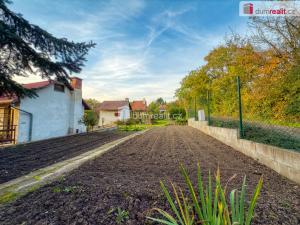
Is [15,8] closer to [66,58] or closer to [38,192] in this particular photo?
[66,58]

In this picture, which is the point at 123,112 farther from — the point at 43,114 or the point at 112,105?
the point at 43,114

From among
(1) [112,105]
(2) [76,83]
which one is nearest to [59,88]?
(2) [76,83]

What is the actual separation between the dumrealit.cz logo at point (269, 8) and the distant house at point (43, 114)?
8.67 meters

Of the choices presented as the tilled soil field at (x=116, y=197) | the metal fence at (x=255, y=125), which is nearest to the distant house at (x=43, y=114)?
the tilled soil field at (x=116, y=197)

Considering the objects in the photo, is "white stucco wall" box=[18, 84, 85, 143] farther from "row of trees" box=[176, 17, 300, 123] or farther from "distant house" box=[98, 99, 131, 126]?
"distant house" box=[98, 99, 131, 126]

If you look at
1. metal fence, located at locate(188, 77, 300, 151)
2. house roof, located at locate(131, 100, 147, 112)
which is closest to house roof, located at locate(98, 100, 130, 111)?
house roof, located at locate(131, 100, 147, 112)

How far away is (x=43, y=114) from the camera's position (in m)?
11.5

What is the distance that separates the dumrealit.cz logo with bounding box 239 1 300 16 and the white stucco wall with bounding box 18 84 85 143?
40.4 ft

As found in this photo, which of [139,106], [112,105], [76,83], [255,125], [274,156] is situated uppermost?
[139,106]

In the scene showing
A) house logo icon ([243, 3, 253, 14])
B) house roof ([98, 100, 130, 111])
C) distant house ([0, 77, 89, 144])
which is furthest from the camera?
house roof ([98, 100, 130, 111])

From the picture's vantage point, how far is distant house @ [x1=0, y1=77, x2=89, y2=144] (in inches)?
385

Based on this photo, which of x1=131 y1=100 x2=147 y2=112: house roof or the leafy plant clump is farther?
x1=131 y1=100 x2=147 y2=112: house roof

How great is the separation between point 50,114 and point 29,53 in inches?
270

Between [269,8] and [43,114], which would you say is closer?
[269,8]
